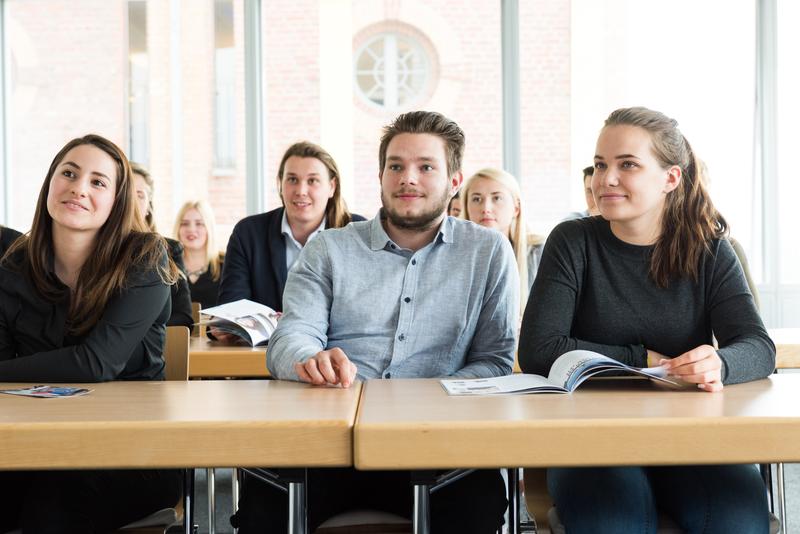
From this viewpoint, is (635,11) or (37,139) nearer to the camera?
(635,11)

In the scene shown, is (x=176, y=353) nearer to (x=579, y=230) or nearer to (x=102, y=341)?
(x=102, y=341)

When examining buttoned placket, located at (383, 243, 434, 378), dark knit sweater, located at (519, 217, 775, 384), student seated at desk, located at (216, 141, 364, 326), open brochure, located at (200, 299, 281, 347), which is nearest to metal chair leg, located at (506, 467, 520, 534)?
dark knit sweater, located at (519, 217, 775, 384)

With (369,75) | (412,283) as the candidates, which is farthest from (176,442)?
(369,75)

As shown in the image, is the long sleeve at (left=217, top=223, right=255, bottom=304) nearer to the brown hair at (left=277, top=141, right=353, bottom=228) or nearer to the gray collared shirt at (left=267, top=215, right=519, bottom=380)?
the brown hair at (left=277, top=141, right=353, bottom=228)

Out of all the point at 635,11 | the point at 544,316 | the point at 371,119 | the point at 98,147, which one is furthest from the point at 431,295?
the point at 635,11

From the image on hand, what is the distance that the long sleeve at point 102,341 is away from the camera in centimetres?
194

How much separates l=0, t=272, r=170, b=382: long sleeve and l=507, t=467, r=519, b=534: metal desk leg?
3.27ft

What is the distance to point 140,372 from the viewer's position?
2209mm

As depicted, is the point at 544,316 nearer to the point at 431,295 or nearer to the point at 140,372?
the point at 431,295

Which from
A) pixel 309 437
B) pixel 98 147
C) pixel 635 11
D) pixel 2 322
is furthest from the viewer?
pixel 635 11

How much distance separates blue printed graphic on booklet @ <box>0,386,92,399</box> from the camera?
1.66m

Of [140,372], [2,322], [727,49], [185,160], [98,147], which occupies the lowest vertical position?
[140,372]

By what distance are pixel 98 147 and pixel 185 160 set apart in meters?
4.21

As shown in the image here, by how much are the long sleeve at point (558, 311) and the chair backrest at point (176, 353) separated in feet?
2.98
